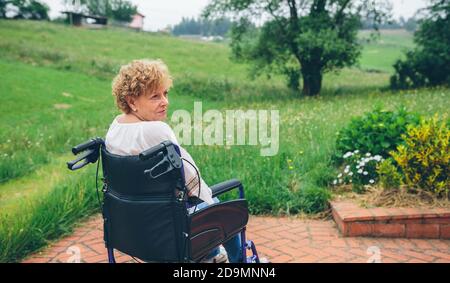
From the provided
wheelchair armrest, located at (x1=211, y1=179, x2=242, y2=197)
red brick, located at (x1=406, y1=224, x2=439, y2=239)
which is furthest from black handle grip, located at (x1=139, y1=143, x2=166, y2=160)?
red brick, located at (x1=406, y1=224, x2=439, y2=239)

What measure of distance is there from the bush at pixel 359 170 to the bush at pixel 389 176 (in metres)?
0.25

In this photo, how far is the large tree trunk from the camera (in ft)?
68.5

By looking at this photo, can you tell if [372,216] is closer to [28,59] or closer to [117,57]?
[28,59]

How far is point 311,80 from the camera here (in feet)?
68.5

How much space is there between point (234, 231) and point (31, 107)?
13.1 m

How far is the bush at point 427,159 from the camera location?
4477 mm

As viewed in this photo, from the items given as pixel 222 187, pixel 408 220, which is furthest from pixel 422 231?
pixel 222 187

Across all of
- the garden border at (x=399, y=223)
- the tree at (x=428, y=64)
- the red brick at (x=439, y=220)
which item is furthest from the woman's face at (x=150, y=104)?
the tree at (x=428, y=64)

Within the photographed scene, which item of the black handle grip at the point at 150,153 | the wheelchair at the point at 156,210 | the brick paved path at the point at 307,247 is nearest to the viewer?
the black handle grip at the point at 150,153

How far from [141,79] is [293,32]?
18836 mm

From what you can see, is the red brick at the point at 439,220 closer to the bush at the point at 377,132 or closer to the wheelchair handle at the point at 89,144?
the bush at the point at 377,132

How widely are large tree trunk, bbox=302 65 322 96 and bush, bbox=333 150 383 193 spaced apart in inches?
617

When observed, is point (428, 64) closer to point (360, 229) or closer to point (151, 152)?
point (360, 229)

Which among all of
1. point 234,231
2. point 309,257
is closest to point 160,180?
point 234,231
